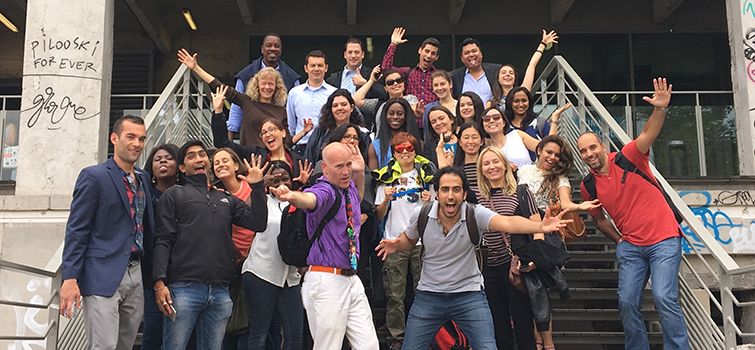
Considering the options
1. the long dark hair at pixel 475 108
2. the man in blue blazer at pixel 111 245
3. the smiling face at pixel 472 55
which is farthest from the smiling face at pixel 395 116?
the man in blue blazer at pixel 111 245

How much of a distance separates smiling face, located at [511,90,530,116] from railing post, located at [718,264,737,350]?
2.87 meters

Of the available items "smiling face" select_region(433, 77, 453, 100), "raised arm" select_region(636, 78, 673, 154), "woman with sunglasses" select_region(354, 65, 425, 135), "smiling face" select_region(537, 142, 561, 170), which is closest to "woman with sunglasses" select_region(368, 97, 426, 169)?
"woman with sunglasses" select_region(354, 65, 425, 135)

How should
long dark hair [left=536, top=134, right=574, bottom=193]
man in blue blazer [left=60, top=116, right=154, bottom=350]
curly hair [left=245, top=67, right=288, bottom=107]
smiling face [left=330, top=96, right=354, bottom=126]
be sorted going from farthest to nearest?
curly hair [left=245, top=67, right=288, bottom=107]
smiling face [left=330, top=96, right=354, bottom=126]
long dark hair [left=536, top=134, right=574, bottom=193]
man in blue blazer [left=60, top=116, right=154, bottom=350]

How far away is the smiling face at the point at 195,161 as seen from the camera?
5.23 m

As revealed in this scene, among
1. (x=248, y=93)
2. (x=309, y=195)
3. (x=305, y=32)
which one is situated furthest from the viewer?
(x=305, y=32)

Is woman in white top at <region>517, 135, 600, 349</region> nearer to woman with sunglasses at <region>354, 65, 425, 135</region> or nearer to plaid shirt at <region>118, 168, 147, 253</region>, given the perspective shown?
woman with sunglasses at <region>354, 65, 425, 135</region>

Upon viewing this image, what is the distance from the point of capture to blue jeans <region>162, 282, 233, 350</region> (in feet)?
15.1

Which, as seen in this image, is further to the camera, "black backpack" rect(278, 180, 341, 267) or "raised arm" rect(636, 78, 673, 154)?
"raised arm" rect(636, 78, 673, 154)

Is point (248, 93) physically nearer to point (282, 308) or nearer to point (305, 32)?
point (282, 308)

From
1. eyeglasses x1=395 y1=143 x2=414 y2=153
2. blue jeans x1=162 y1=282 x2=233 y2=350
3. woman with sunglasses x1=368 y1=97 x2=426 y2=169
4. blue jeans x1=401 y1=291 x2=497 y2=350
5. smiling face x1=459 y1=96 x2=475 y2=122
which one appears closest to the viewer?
blue jeans x1=162 y1=282 x2=233 y2=350

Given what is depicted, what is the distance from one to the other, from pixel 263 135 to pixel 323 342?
272cm

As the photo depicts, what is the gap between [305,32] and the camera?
587 inches

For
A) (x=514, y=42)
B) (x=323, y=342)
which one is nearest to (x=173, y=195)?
(x=323, y=342)

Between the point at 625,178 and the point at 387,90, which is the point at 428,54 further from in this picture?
the point at 625,178
